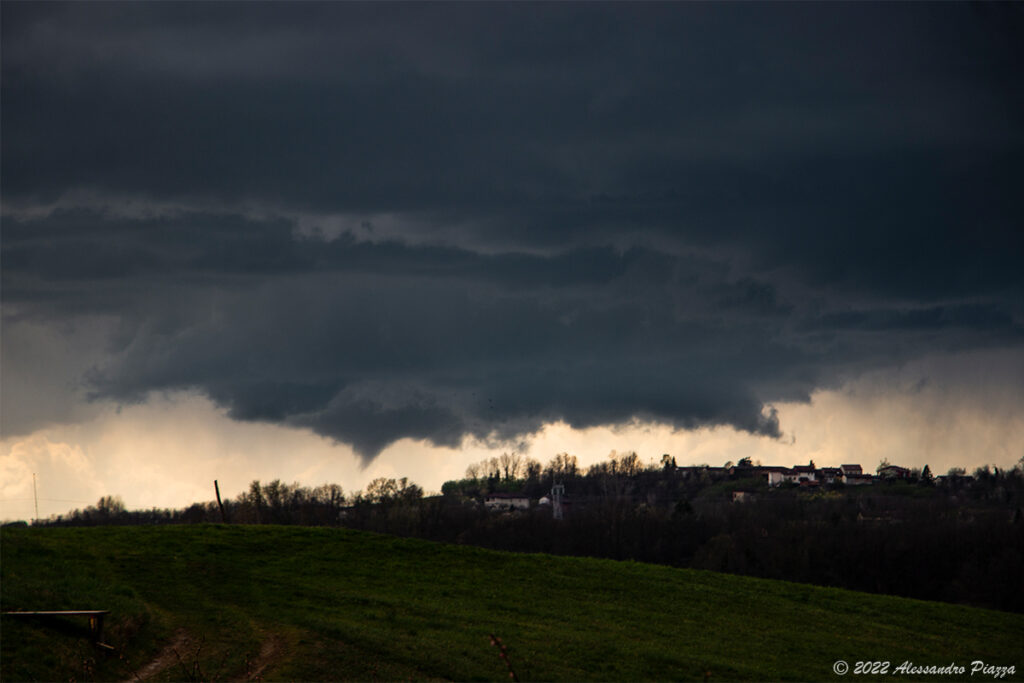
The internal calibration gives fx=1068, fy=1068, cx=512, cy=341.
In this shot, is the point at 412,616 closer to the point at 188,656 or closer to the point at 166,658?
the point at 188,656

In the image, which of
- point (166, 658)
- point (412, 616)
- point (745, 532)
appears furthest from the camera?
point (745, 532)

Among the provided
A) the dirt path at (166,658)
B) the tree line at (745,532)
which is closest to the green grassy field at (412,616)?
the dirt path at (166,658)

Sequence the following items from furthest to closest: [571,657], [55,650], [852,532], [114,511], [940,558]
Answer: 1. [114,511]
2. [852,532]
3. [940,558]
4. [571,657]
5. [55,650]

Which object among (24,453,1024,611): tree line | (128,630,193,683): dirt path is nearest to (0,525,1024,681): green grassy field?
(128,630,193,683): dirt path

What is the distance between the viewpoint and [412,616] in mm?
30250

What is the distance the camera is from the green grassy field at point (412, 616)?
24.4 metres

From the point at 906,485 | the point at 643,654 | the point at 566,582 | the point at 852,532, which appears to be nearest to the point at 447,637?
the point at 643,654

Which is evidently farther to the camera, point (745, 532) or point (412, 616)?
point (745, 532)

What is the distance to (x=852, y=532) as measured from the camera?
328ft

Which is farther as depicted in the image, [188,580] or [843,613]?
[843,613]

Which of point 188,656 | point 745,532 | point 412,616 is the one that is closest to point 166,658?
point 188,656

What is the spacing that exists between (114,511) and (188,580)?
10124cm

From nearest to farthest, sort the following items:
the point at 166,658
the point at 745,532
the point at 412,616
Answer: the point at 166,658
the point at 412,616
the point at 745,532

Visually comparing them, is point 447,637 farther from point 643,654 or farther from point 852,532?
point 852,532
